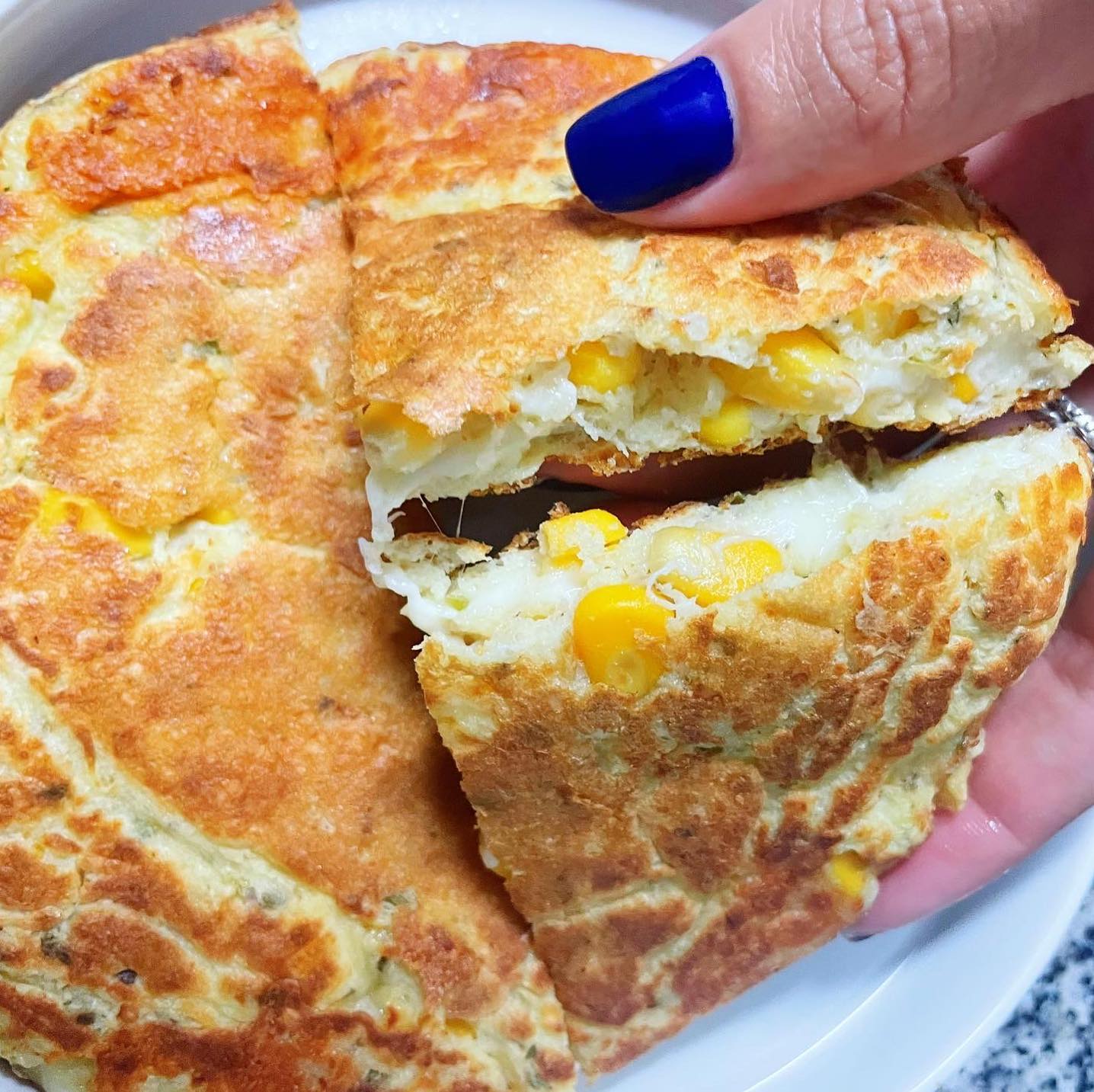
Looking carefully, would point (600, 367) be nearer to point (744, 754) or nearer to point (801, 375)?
point (801, 375)

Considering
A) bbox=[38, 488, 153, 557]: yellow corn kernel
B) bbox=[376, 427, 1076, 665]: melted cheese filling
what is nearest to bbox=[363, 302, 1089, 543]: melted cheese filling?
bbox=[376, 427, 1076, 665]: melted cheese filling

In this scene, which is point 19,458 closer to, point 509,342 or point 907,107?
point 509,342

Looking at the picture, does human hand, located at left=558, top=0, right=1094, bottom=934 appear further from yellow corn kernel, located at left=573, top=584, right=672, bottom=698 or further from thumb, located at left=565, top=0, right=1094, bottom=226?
yellow corn kernel, located at left=573, top=584, right=672, bottom=698

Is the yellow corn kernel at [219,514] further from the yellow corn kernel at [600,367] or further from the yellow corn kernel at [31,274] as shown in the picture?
the yellow corn kernel at [600,367]


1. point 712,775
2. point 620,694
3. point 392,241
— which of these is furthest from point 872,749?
point 392,241

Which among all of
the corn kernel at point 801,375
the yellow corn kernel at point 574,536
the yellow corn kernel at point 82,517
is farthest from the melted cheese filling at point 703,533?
the yellow corn kernel at point 82,517

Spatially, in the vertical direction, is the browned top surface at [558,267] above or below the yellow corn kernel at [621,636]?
above

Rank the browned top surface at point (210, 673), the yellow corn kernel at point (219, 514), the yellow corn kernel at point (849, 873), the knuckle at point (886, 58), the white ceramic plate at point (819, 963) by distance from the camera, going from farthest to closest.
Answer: the white ceramic plate at point (819, 963) < the yellow corn kernel at point (849, 873) < the yellow corn kernel at point (219, 514) < the browned top surface at point (210, 673) < the knuckle at point (886, 58)
